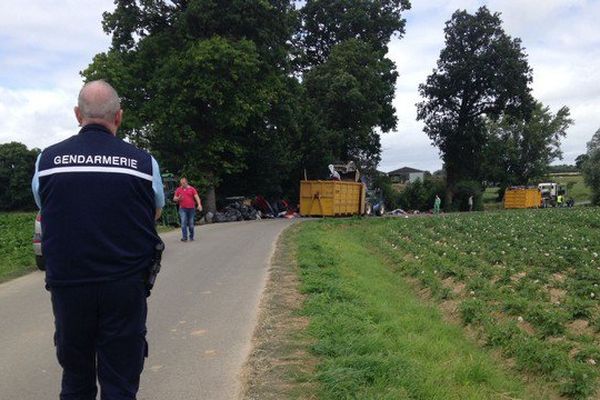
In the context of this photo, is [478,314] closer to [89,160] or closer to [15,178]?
[89,160]

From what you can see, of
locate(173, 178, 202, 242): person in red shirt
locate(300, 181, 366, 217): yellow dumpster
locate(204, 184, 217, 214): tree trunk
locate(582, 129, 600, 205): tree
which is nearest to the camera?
locate(173, 178, 202, 242): person in red shirt

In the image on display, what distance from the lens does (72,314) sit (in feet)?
9.82

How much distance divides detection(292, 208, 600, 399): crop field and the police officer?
71.7 inches

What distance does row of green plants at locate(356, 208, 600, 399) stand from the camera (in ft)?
20.8

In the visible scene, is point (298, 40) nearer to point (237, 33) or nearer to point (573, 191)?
point (237, 33)

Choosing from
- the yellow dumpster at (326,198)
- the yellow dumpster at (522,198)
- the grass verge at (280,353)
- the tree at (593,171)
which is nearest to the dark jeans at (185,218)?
the grass verge at (280,353)

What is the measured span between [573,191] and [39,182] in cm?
9404

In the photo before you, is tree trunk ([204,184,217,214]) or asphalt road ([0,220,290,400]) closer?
asphalt road ([0,220,290,400])

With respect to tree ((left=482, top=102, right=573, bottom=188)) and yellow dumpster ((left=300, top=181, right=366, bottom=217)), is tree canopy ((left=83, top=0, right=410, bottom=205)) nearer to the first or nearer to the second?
yellow dumpster ((left=300, top=181, right=366, bottom=217))

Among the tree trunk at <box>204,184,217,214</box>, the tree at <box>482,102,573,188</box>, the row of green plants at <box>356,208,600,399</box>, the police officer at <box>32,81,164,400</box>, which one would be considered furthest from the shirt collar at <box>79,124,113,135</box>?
the tree at <box>482,102,573,188</box>

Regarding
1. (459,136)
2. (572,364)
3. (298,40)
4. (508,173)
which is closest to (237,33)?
(298,40)

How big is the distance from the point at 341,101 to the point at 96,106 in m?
38.4

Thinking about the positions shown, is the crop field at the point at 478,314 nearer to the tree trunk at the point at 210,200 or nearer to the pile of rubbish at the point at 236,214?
the pile of rubbish at the point at 236,214

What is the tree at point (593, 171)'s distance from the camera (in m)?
61.2
